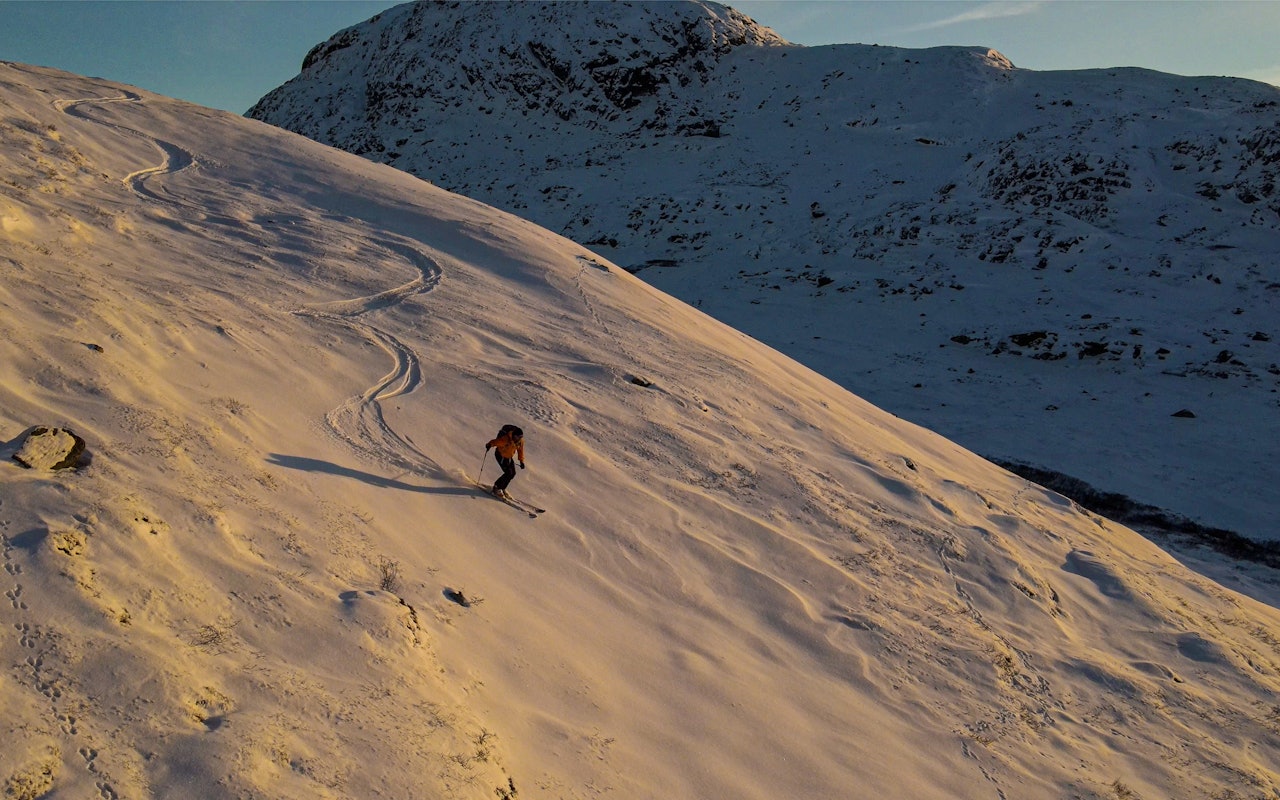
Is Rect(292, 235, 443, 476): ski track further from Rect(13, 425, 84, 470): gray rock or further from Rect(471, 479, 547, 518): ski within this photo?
Rect(13, 425, 84, 470): gray rock

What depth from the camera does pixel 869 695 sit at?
5.59 meters

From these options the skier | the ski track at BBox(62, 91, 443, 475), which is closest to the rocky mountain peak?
the ski track at BBox(62, 91, 443, 475)

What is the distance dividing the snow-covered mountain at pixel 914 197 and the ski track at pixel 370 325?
33.8ft

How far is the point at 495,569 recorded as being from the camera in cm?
559

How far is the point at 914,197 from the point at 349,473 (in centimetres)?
2731

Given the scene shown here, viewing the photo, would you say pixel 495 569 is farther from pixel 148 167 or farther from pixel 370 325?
pixel 148 167

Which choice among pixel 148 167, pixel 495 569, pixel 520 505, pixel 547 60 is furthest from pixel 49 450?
pixel 547 60

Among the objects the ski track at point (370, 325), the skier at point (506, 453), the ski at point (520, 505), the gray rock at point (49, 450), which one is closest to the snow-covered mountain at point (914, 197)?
the ski track at point (370, 325)

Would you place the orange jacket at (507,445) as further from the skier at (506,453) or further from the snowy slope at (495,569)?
the snowy slope at (495,569)

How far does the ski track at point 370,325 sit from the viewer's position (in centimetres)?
673

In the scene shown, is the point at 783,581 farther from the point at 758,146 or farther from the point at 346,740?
the point at 758,146

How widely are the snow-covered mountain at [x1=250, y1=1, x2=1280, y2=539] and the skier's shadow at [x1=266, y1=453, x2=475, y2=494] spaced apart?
463 inches

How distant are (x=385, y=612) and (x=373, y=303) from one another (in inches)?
240

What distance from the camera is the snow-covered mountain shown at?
58.3 feet
